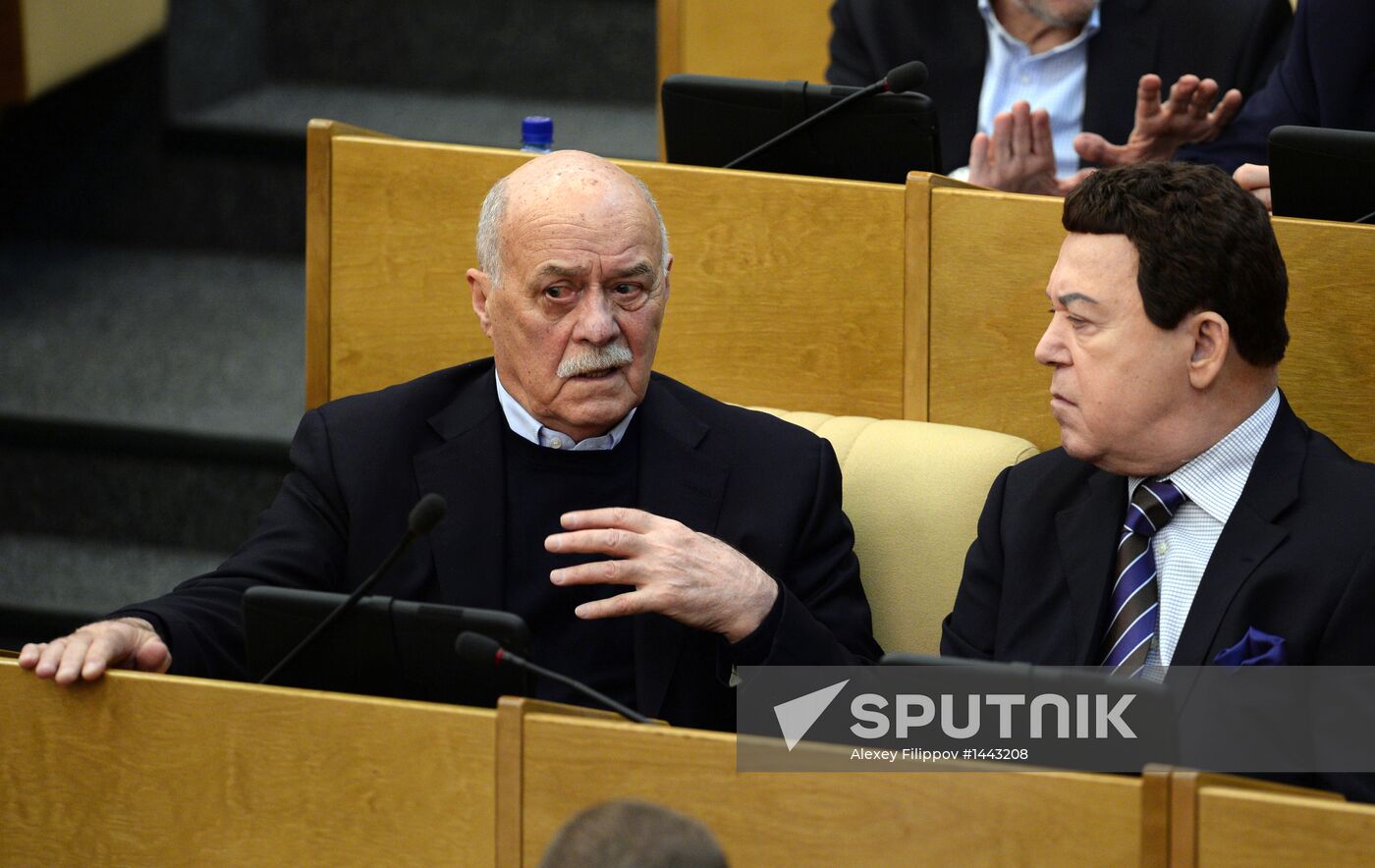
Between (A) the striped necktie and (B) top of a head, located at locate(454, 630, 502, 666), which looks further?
(A) the striped necktie

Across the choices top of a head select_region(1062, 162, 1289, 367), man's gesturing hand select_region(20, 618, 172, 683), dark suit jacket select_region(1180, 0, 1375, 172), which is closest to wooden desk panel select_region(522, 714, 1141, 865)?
man's gesturing hand select_region(20, 618, 172, 683)

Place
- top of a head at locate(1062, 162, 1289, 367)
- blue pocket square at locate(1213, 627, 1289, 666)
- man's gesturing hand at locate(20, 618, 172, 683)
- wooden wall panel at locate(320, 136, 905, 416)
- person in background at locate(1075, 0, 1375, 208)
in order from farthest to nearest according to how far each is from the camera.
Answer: person in background at locate(1075, 0, 1375, 208), wooden wall panel at locate(320, 136, 905, 416), top of a head at locate(1062, 162, 1289, 367), blue pocket square at locate(1213, 627, 1289, 666), man's gesturing hand at locate(20, 618, 172, 683)

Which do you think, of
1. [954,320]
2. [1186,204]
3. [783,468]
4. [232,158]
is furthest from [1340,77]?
[232,158]

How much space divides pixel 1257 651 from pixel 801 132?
1117 mm

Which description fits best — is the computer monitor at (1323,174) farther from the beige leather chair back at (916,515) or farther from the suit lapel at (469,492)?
the suit lapel at (469,492)

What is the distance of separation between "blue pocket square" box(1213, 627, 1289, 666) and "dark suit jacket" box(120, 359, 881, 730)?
48 cm

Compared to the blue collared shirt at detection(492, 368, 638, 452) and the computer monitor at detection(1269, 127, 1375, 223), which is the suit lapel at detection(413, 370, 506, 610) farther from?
the computer monitor at detection(1269, 127, 1375, 223)

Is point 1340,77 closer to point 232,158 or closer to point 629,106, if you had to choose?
point 629,106

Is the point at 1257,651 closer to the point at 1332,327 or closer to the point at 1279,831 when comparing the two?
the point at 1279,831

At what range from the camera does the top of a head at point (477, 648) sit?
1.75 m

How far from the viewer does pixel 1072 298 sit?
2137mm

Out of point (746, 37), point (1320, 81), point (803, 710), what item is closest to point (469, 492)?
point (803, 710)

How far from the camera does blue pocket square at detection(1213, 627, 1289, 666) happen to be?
1947 mm

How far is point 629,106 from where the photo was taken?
4.67m
